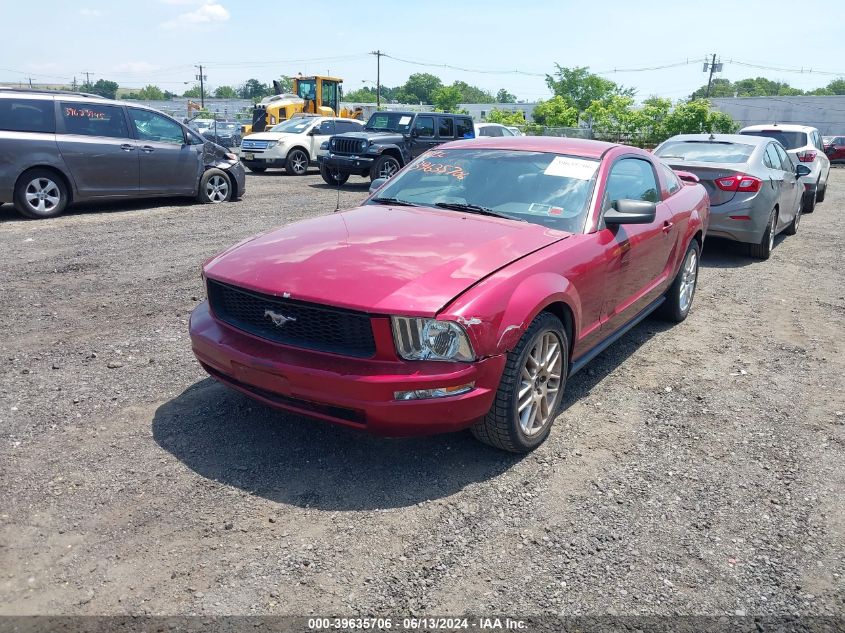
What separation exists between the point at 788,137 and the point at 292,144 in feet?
41.9

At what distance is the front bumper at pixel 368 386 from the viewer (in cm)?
309

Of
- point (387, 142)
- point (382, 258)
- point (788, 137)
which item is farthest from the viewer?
point (387, 142)

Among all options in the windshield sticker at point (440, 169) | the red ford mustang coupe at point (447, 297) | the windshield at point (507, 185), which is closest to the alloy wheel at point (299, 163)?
the windshield sticker at point (440, 169)

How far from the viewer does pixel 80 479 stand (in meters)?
3.30

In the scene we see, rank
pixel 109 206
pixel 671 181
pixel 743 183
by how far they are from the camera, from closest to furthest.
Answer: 1. pixel 671 181
2. pixel 743 183
3. pixel 109 206

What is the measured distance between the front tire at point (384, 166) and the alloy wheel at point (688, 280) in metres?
10.9

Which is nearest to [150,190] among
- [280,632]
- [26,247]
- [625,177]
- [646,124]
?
[26,247]

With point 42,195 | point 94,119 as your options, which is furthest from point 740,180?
point 42,195

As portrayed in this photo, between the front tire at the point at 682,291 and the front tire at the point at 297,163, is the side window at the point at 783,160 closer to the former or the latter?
the front tire at the point at 682,291

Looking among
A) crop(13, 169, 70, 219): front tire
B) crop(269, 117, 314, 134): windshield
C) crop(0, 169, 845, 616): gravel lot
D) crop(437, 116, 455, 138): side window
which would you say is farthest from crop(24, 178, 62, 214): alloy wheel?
crop(269, 117, 314, 134): windshield

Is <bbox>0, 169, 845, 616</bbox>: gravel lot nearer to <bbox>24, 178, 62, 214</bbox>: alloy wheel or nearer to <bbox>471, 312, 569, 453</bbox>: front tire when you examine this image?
<bbox>471, 312, 569, 453</bbox>: front tire

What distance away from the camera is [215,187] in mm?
12461

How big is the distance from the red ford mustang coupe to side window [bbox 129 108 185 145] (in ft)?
25.4

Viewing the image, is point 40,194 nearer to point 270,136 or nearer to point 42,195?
point 42,195
